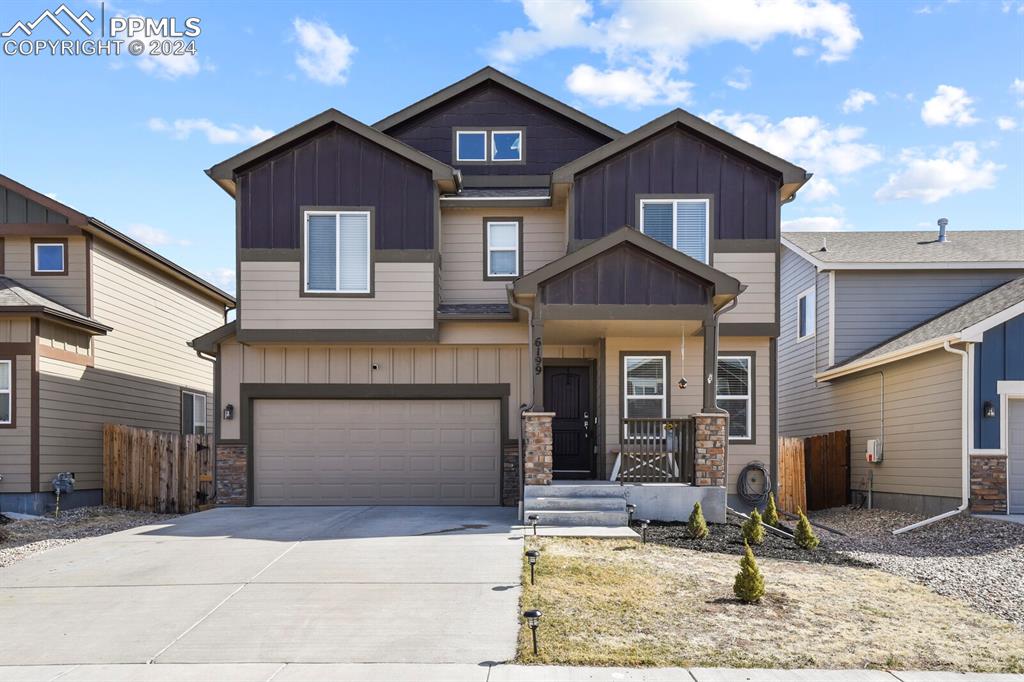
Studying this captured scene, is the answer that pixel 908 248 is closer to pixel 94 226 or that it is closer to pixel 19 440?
pixel 94 226

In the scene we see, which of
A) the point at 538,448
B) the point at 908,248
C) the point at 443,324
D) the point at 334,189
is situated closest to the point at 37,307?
the point at 334,189

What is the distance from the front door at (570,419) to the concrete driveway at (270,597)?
148 inches

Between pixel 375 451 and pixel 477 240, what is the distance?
413cm

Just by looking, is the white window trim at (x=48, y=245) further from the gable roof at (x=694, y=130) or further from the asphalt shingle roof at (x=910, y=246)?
the asphalt shingle roof at (x=910, y=246)

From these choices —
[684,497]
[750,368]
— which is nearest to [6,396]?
[684,497]

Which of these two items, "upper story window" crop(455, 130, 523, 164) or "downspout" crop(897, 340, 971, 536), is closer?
"downspout" crop(897, 340, 971, 536)

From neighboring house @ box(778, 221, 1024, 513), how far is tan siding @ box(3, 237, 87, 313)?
14.5m

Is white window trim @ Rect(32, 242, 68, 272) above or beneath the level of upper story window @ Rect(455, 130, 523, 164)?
beneath

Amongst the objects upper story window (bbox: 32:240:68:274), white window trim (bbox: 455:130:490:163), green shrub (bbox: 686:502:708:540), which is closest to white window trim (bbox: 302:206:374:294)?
white window trim (bbox: 455:130:490:163)

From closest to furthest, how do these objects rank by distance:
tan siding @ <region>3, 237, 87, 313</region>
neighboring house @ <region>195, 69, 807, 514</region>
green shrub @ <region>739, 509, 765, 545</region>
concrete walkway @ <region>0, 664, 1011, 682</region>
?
1. concrete walkway @ <region>0, 664, 1011, 682</region>
2. green shrub @ <region>739, 509, 765, 545</region>
3. neighboring house @ <region>195, 69, 807, 514</region>
4. tan siding @ <region>3, 237, 87, 313</region>

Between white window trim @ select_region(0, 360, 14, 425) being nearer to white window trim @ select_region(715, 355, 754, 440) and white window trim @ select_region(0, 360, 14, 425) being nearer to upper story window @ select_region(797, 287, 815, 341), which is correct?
white window trim @ select_region(715, 355, 754, 440)

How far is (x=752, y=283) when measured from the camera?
15031mm

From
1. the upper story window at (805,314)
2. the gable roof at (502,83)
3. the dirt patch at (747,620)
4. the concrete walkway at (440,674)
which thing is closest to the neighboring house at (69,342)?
the gable roof at (502,83)

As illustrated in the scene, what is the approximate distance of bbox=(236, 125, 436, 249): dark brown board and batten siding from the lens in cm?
1495
